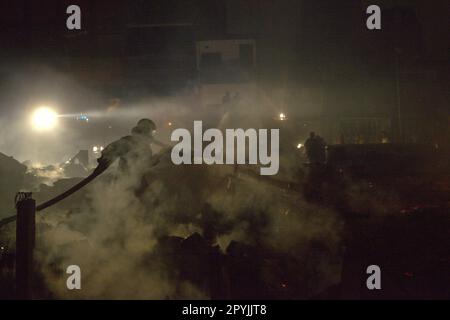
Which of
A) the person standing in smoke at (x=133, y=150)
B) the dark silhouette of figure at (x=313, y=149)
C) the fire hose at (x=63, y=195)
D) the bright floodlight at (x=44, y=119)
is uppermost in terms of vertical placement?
the bright floodlight at (x=44, y=119)

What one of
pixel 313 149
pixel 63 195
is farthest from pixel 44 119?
pixel 63 195

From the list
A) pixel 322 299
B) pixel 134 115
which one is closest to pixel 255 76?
pixel 134 115

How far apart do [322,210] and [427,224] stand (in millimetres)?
1691

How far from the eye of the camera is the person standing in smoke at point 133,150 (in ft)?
22.4

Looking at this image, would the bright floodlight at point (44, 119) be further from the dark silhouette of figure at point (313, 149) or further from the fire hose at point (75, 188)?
the fire hose at point (75, 188)

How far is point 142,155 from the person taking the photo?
7.17m

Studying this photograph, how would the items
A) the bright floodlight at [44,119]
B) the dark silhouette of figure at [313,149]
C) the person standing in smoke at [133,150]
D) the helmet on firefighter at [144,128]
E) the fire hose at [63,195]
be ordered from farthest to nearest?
the bright floodlight at [44,119] → the dark silhouette of figure at [313,149] → the helmet on firefighter at [144,128] → the person standing in smoke at [133,150] → the fire hose at [63,195]

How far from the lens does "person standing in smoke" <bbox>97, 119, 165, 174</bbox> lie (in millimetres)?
6840

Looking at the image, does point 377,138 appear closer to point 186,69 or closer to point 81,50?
point 186,69

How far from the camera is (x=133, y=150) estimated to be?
7051 millimetres

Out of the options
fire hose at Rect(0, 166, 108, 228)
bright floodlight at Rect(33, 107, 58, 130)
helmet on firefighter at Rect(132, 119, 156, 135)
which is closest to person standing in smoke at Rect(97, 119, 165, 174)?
helmet on firefighter at Rect(132, 119, 156, 135)

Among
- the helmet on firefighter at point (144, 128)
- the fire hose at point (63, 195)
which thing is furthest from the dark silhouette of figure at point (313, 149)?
the fire hose at point (63, 195)

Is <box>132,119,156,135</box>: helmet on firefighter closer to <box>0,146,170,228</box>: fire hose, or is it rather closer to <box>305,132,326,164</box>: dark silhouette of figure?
<box>0,146,170,228</box>: fire hose

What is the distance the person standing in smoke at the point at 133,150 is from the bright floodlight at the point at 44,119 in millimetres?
18327
